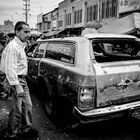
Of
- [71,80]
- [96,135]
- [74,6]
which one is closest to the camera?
[71,80]

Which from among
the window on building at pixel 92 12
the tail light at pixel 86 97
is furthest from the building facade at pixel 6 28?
the tail light at pixel 86 97

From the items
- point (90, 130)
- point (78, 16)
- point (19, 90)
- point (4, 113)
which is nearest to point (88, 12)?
point (78, 16)

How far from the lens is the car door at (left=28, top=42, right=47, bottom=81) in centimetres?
538

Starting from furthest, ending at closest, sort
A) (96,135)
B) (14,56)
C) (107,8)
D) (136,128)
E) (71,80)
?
(107,8)
(136,128)
(96,135)
(71,80)
(14,56)

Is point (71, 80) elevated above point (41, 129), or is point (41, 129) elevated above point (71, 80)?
point (71, 80)

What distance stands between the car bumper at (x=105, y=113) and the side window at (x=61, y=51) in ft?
3.20

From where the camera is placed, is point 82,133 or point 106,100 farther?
point 82,133

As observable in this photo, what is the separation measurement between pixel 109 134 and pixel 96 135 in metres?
0.25

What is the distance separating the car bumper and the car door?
7.62ft

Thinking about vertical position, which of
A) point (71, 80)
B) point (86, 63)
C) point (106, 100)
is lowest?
point (106, 100)

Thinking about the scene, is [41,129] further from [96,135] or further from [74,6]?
[74,6]

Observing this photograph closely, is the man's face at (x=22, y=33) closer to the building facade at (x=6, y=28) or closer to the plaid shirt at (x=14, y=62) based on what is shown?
the plaid shirt at (x=14, y=62)

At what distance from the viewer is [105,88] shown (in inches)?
134

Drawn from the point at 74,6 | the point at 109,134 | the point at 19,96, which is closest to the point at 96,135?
the point at 109,134
